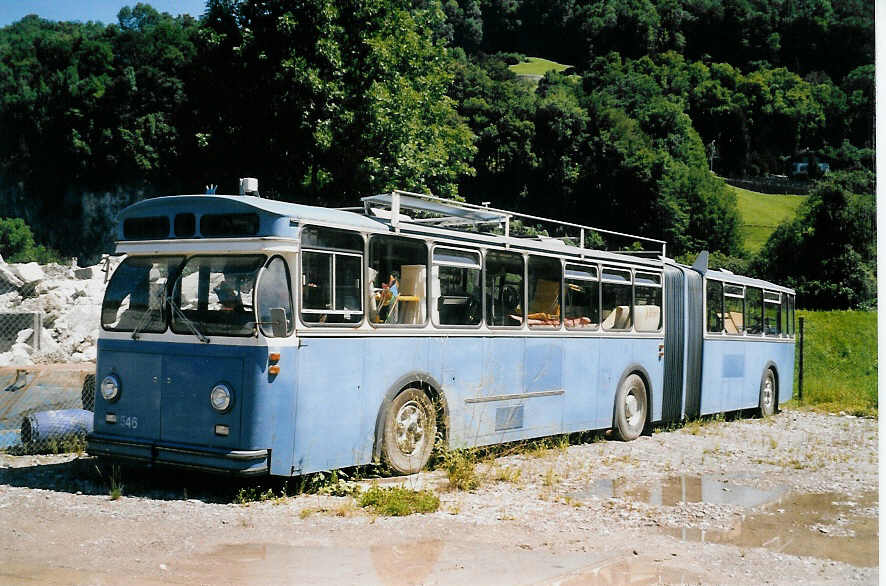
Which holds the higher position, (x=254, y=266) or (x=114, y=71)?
(x=114, y=71)

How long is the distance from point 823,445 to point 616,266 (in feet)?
14.2

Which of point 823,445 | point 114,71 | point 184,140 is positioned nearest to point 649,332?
point 823,445

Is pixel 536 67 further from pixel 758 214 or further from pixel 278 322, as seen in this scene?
pixel 278 322

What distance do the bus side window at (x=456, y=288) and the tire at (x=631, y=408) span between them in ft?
13.5

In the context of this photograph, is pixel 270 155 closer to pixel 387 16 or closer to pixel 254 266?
pixel 387 16

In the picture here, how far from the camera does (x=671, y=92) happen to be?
95.4 meters

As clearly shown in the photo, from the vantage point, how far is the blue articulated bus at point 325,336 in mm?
8359

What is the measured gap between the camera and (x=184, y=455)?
8.45m

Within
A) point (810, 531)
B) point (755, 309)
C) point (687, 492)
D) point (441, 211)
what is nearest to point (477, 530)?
point (810, 531)

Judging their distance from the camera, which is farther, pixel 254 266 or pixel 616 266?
pixel 616 266

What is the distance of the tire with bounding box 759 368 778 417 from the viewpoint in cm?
1942

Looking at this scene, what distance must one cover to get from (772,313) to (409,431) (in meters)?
12.4

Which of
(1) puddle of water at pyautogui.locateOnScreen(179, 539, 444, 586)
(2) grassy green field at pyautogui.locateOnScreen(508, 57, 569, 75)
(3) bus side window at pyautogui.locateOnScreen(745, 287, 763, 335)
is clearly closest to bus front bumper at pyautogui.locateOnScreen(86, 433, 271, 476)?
(1) puddle of water at pyautogui.locateOnScreen(179, 539, 444, 586)

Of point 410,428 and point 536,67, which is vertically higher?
point 536,67
